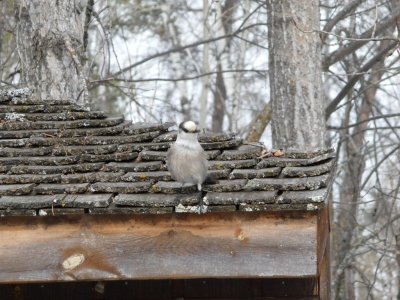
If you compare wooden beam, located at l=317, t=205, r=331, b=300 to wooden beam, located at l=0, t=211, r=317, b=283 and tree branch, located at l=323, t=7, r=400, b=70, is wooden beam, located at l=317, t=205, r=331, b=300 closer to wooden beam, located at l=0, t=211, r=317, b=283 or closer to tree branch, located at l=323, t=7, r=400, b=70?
wooden beam, located at l=0, t=211, r=317, b=283

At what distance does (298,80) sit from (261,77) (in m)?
5.25

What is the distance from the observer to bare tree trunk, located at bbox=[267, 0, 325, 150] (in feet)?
26.9

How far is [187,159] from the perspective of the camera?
4273 mm

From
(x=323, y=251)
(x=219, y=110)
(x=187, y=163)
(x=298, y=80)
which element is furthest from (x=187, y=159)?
(x=219, y=110)

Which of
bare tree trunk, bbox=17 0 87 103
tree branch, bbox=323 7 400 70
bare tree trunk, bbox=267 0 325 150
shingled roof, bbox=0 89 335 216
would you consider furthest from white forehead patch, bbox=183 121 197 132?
tree branch, bbox=323 7 400 70

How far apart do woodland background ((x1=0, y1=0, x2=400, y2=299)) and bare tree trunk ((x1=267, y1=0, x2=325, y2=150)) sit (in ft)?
0.16

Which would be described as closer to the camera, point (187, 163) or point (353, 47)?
point (187, 163)

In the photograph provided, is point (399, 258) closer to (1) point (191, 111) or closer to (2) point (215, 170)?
(2) point (215, 170)

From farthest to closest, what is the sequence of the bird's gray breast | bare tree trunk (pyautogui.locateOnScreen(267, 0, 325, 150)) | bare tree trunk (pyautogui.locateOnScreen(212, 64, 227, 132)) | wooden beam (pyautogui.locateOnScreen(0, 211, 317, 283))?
bare tree trunk (pyautogui.locateOnScreen(212, 64, 227, 132)) → bare tree trunk (pyautogui.locateOnScreen(267, 0, 325, 150)) → the bird's gray breast → wooden beam (pyautogui.locateOnScreen(0, 211, 317, 283))

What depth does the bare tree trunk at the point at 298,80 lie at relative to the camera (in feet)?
26.9

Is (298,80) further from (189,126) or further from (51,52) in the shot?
(189,126)

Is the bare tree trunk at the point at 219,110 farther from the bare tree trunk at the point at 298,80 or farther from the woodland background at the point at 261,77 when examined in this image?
the bare tree trunk at the point at 298,80

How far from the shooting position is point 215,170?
15.1ft

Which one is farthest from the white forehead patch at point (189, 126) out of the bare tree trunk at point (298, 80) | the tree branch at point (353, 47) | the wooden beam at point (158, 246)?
the tree branch at point (353, 47)
